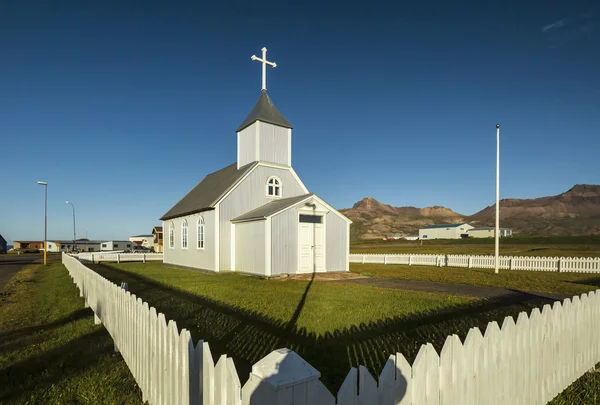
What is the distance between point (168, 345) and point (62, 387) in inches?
94.8

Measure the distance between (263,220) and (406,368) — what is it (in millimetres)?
14077

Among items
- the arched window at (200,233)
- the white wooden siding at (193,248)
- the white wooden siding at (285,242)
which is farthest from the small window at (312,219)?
the arched window at (200,233)

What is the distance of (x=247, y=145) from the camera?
69.1 feet

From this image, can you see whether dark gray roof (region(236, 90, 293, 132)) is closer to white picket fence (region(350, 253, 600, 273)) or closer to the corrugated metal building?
the corrugated metal building

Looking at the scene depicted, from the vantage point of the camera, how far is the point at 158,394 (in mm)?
3463

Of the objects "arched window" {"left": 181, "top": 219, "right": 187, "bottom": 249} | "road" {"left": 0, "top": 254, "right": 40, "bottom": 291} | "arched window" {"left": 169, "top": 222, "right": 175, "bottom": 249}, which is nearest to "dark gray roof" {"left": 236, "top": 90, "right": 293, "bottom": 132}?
"arched window" {"left": 181, "top": 219, "right": 187, "bottom": 249}

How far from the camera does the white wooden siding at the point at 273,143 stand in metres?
20.3

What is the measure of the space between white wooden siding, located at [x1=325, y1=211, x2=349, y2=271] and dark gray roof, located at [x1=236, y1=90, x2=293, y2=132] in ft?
22.4

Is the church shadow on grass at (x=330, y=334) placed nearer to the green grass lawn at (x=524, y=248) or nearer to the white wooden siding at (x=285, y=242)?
the white wooden siding at (x=285, y=242)

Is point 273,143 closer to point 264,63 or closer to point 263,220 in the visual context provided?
point 264,63

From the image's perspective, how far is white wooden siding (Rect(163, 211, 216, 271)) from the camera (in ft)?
60.8

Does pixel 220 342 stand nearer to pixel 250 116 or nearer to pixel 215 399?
pixel 215 399

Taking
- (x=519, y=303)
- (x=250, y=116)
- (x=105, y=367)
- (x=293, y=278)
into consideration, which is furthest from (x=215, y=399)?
(x=250, y=116)

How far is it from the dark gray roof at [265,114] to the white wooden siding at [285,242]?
6.71 metres
